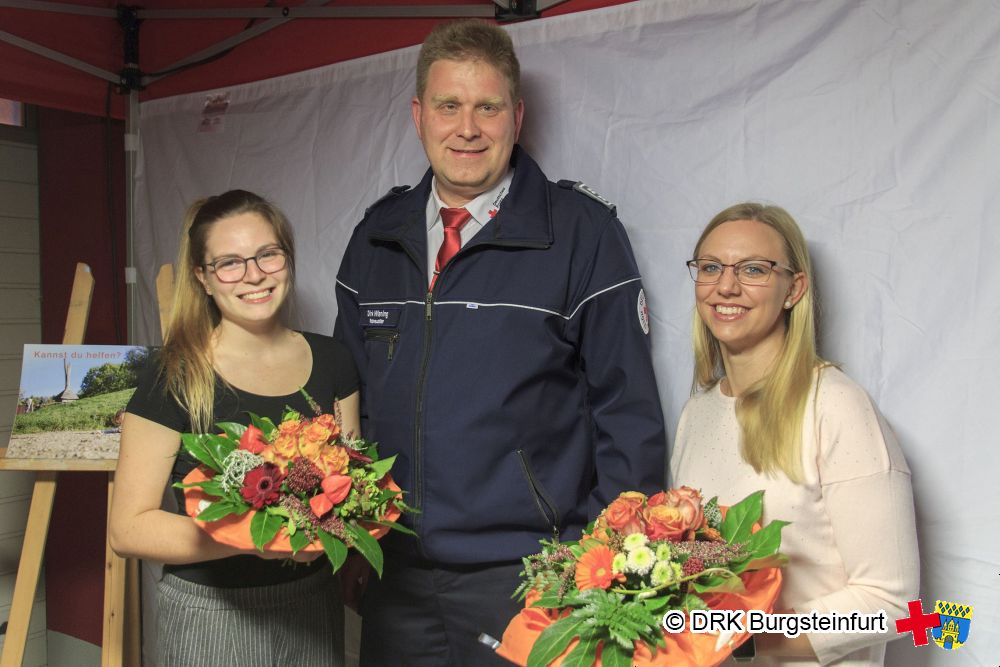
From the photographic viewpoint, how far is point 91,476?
4043 millimetres

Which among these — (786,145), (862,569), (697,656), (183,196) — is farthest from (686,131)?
(183,196)

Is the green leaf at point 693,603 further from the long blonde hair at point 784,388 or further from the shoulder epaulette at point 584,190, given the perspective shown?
the shoulder epaulette at point 584,190

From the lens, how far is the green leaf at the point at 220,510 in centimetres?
159

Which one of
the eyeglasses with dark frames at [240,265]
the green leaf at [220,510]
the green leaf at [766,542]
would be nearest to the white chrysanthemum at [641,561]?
the green leaf at [766,542]

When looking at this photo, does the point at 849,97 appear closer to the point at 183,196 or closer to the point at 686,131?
the point at 686,131

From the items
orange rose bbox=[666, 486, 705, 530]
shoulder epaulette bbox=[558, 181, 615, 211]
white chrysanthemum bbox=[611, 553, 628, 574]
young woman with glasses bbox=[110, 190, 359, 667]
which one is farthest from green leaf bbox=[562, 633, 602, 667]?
shoulder epaulette bbox=[558, 181, 615, 211]

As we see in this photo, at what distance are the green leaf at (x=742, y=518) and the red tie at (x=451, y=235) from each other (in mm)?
950

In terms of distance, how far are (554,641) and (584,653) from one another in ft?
0.18

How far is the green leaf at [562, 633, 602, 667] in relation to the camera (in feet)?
4.43

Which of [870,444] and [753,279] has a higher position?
[753,279]

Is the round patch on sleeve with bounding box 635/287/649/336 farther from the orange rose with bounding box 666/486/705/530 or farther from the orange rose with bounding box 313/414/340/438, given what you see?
the orange rose with bounding box 313/414/340/438

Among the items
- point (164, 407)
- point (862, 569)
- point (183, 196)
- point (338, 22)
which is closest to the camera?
point (862, 569)

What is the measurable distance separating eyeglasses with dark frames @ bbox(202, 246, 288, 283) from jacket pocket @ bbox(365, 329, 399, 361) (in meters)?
0.32

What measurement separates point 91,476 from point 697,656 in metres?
3.54
